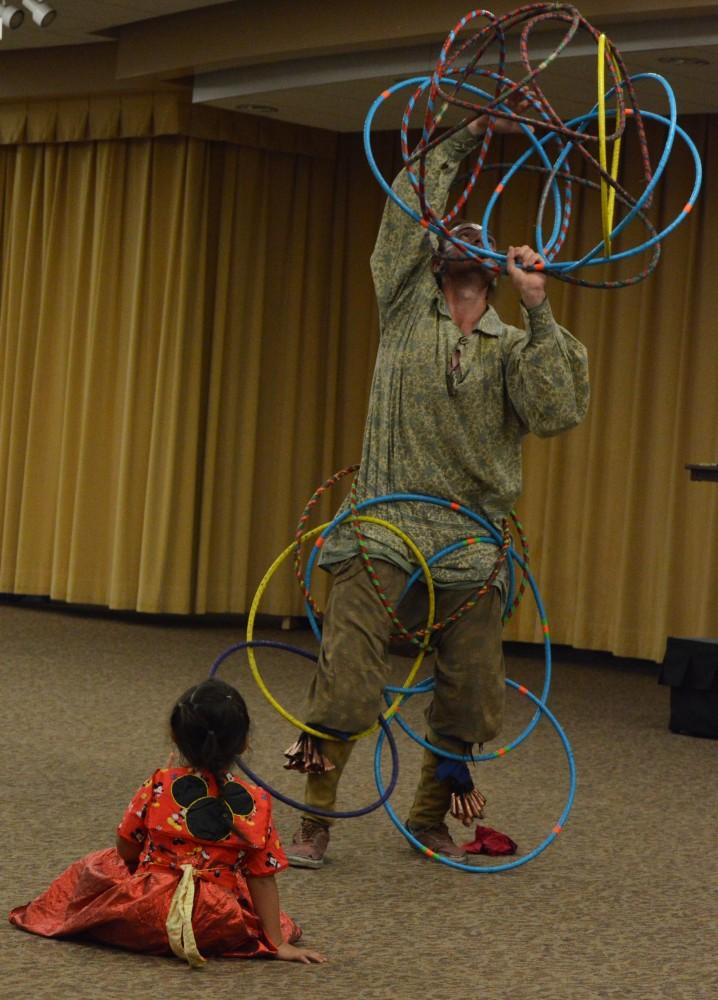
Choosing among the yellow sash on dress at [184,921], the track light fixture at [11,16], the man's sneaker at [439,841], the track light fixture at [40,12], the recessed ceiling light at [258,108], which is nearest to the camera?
the yellow sash on dress at [184,921]

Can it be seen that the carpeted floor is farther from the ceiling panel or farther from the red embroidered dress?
the ceiling panel

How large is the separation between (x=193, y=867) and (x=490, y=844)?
113 cm

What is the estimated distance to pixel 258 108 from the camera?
672 centimetres

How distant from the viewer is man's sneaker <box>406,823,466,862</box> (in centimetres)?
347

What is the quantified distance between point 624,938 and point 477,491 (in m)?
0.99

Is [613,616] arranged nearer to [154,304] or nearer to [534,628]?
[534,628]

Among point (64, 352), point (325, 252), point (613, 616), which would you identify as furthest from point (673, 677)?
point (64, 352)

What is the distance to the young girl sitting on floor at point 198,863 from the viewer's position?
257 centimetres

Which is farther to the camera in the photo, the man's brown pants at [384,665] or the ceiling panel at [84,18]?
the ceiling panel at [84,18]

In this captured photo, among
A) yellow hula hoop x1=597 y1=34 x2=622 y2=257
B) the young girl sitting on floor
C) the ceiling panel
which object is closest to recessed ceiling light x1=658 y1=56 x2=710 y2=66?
the ceiling panel

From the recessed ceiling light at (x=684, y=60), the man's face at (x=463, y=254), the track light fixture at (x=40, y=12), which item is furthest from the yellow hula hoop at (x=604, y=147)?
the track light fixture at (x=40, y=12)

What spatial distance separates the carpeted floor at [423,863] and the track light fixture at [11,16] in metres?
2.54

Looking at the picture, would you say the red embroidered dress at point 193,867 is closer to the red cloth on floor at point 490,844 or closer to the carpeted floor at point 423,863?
the carpeted floor at point 423,863

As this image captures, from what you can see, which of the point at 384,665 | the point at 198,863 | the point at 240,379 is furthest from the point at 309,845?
the point at 240,379
